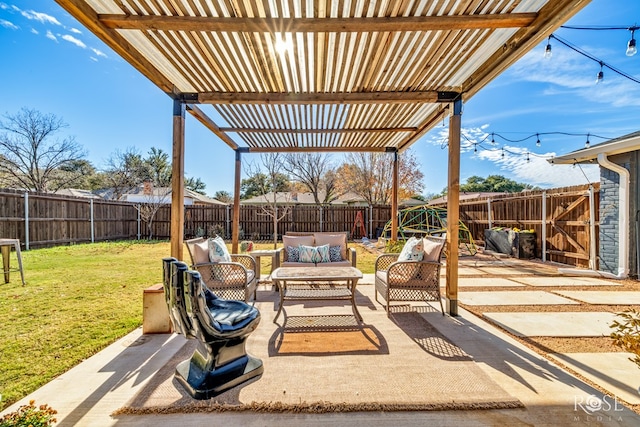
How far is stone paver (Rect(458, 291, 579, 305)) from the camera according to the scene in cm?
411

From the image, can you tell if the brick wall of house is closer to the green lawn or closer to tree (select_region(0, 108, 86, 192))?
the green lawn

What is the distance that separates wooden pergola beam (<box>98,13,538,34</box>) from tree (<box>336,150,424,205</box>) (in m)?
14.8

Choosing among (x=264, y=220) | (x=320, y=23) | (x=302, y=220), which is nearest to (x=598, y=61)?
(x=320, y=23)

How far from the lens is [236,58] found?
2908mm

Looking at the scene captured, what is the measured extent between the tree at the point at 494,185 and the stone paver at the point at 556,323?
90.7 feet

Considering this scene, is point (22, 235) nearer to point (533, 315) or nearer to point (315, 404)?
point (315, 404)

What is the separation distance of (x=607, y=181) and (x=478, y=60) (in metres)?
5.24

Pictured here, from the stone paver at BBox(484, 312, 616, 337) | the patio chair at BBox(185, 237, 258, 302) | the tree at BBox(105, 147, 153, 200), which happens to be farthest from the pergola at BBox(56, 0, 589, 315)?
the tree at BBox(105, 147, 153, 200)

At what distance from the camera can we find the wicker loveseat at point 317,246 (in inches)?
189

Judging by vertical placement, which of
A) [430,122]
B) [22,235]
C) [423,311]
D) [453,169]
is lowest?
[423,311]

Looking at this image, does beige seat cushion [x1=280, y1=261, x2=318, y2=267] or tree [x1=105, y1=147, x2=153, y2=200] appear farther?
tree [x1=105, y1=147, x2=153, y2=200]

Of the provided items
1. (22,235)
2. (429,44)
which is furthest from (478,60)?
(22,235)

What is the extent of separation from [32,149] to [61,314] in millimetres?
19840

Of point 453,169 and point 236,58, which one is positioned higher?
point 236,58
